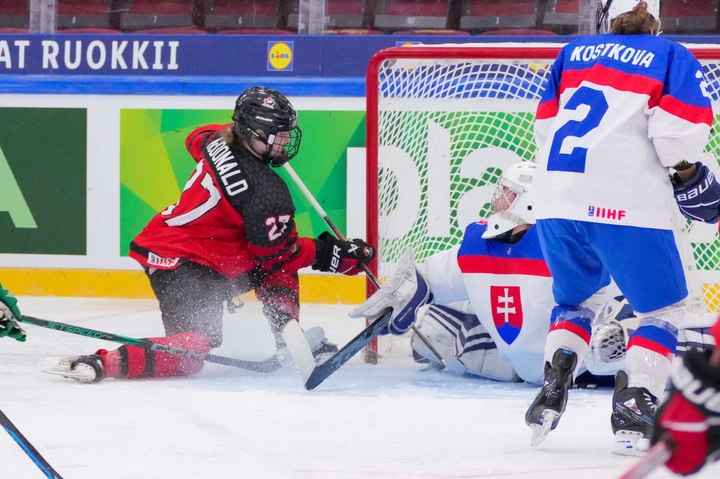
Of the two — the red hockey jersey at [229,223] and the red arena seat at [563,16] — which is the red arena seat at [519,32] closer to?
the red arena seat at [563,16]

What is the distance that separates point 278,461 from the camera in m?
1.67

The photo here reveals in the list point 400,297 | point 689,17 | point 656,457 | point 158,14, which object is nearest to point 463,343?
point 400,297

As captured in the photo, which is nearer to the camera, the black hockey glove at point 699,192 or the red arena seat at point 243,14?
the black hockey glove at point 699,192

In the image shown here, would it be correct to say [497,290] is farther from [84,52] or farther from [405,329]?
[84,52]

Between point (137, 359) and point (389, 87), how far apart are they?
49.6 inches

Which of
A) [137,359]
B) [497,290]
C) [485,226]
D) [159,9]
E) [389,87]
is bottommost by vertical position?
[137,359]

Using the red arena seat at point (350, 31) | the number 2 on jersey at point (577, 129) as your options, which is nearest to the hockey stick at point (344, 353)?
the number 2 on jersey at point (577, 129)

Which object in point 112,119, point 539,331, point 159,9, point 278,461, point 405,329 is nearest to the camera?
point 278,461

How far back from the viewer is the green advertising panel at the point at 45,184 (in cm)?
417

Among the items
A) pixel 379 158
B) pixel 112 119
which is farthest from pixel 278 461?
pixel 112 119

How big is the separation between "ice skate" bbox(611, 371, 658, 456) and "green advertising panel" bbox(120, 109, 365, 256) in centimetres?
236

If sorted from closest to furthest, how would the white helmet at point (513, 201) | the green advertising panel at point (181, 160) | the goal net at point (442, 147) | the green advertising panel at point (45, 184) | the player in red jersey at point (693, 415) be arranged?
1. the player in red jersey at point (693, 415)
2. the white helmet at point (513, 201)
3. the goal net at point (442, 147)
4. the green advertising panel at point (181, 160)
5. the green advertising panel at point (45, 184)

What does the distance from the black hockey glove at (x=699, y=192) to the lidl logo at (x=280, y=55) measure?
2635 mm

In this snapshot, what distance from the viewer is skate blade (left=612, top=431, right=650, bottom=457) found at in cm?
173
